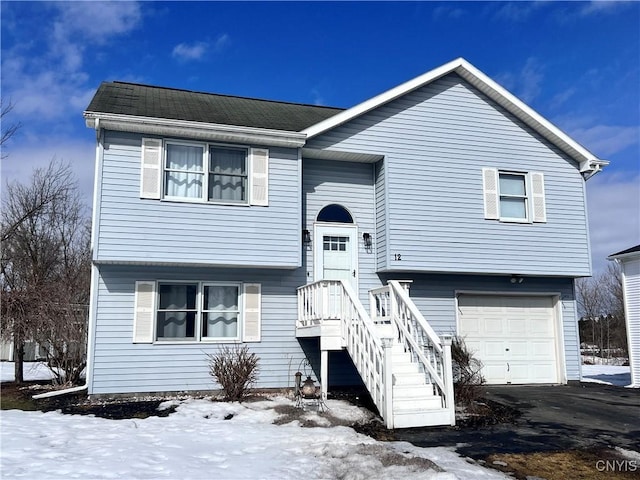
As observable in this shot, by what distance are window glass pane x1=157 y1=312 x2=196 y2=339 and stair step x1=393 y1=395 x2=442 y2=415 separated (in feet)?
15.9

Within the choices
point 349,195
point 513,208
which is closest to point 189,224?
point 349,195

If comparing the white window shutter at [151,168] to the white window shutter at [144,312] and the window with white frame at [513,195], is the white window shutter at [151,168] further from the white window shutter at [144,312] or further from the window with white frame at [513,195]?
the window with white frame at [513,195]

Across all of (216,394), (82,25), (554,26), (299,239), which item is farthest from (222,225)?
(554,26)

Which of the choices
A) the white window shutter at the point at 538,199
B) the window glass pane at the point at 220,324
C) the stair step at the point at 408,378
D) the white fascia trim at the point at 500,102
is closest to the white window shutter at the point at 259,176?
the white fascia trim at the point at 500,102

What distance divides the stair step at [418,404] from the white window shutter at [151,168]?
6150 mm

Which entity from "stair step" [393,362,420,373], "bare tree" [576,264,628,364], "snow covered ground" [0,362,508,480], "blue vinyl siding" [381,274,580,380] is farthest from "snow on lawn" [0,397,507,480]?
"bare tree" [576,264,628,364]

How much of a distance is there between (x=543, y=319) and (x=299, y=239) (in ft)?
23.5

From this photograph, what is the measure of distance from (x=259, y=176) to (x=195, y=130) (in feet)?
5.35

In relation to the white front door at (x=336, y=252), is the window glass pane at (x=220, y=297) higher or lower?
lower

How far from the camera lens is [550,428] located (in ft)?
26.8

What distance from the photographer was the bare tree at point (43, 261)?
11.7 metres

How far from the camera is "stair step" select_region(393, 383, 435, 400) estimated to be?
8.37 m

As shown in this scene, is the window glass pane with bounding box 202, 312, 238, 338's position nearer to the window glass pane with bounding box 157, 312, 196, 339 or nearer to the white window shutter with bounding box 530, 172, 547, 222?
the window glass pane with bounding box 157, 312, 196, 339

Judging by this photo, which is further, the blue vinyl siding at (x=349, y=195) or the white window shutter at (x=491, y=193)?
the white window shutter at (x=491, y=193)
